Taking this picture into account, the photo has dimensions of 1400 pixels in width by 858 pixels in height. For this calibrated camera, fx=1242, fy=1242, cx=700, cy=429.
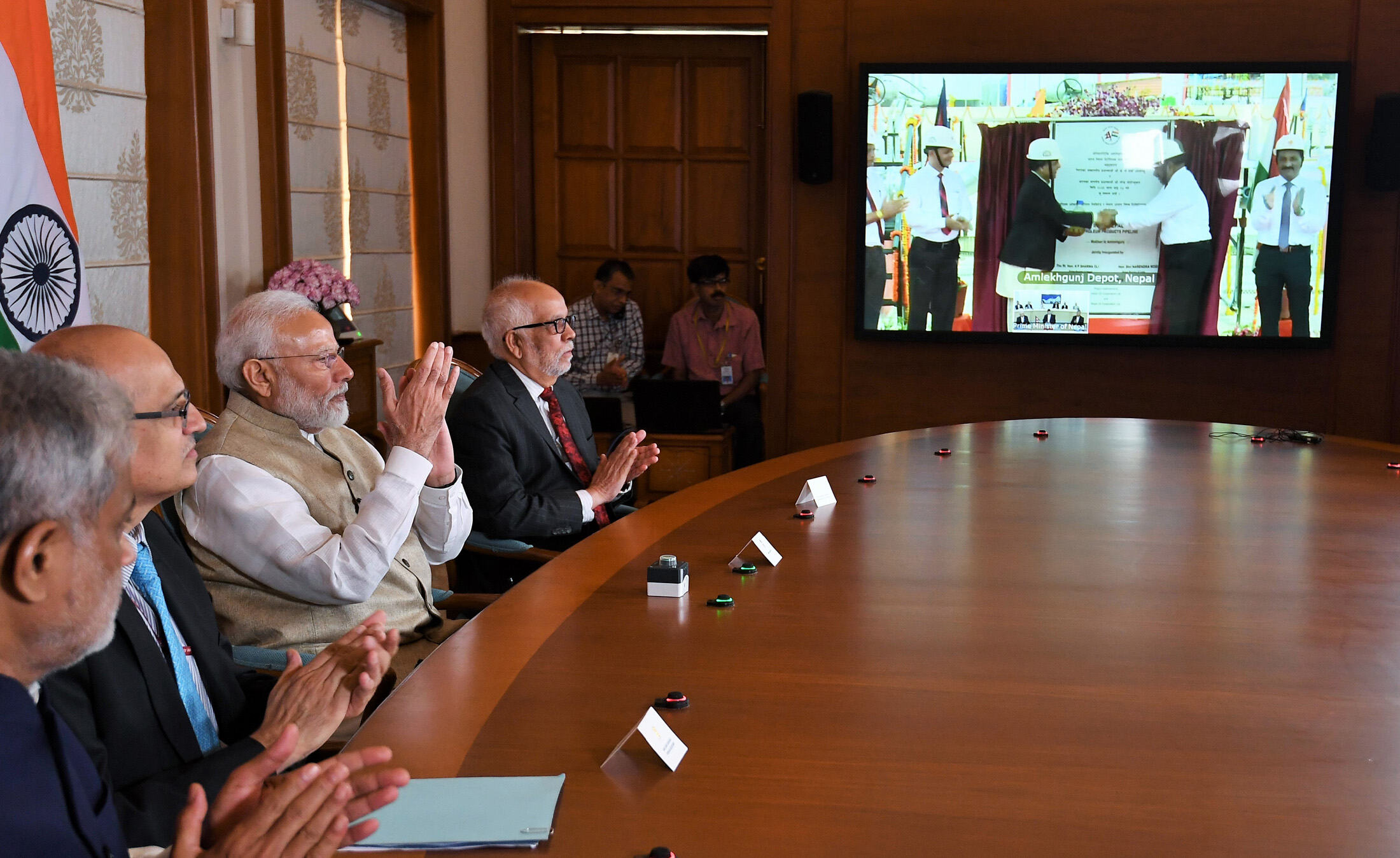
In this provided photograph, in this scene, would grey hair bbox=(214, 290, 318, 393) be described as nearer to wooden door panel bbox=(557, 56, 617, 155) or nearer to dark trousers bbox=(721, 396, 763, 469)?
dark trousers bbox=(721, 396, 763, 469)

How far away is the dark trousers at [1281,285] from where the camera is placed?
6.32 m

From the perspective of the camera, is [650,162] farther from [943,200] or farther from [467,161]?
[943,200]

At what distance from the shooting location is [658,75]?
273 inches

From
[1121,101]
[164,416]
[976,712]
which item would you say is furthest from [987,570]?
[1121,101]

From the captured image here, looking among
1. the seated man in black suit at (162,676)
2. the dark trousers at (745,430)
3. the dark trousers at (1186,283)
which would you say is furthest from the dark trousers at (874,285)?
the seated man in black suit at (162,676)

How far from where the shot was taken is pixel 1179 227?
21.0 feet

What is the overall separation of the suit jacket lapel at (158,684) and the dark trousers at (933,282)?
531 cm

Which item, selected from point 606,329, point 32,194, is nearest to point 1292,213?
point 606,329

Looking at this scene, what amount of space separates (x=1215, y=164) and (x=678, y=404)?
9.88ft

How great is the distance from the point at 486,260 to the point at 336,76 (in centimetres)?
169

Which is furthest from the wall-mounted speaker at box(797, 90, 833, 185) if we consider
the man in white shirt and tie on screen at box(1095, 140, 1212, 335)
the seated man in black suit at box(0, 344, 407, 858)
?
the seated man in black suit at box(0, 344, 407, 858)

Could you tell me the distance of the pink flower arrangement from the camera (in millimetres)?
4660

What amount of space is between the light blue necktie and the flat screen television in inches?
203

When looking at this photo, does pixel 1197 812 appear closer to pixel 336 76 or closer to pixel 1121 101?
pixel 336 76
